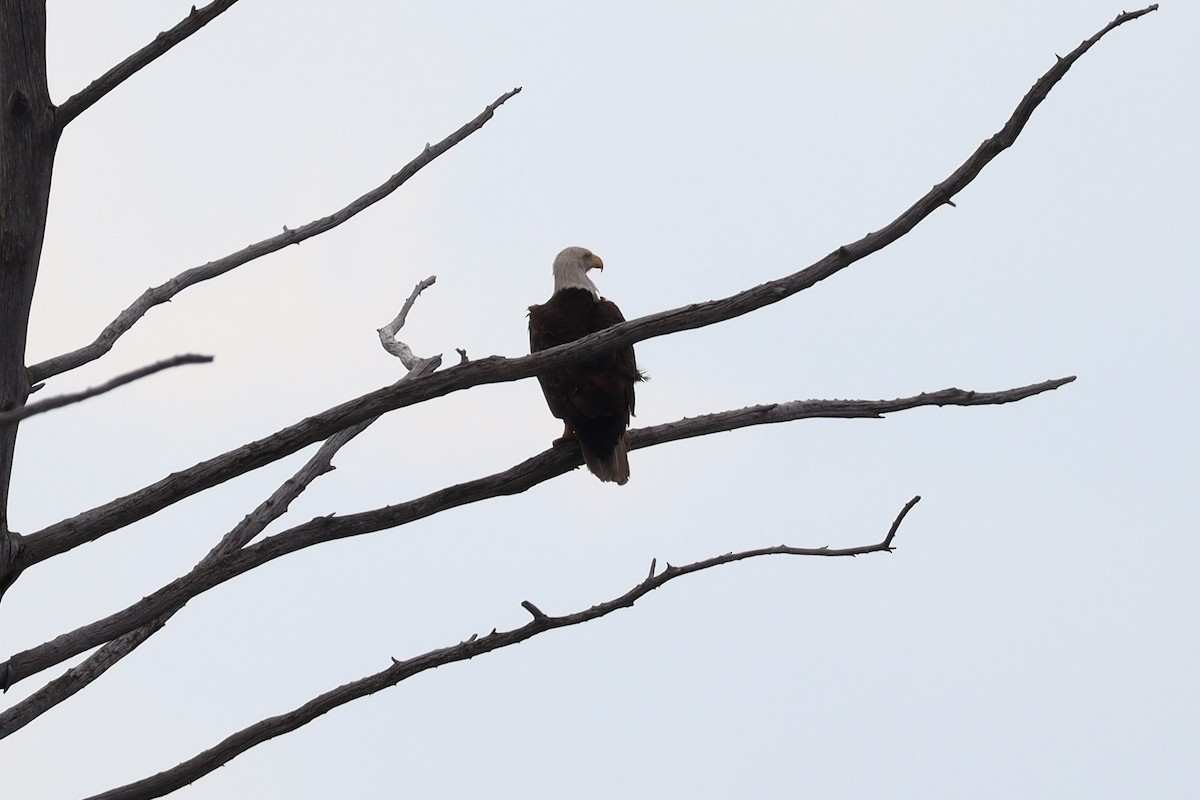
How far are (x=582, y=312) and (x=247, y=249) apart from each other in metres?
1.66

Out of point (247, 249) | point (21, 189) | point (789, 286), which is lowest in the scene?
point (789, 286)

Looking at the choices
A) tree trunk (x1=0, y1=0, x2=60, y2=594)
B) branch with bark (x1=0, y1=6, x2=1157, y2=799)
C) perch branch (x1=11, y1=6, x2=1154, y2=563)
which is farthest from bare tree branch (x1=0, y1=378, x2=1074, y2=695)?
tree trunk (x1=0, y1=0, x2=60, y2=594)

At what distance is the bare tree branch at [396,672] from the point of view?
4523mm

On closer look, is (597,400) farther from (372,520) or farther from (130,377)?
(130,377)

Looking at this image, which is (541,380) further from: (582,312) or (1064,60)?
(1064,60)

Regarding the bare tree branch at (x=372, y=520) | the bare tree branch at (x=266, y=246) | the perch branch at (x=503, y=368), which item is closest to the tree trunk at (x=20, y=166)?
the perch branch at (x=503, y=368)

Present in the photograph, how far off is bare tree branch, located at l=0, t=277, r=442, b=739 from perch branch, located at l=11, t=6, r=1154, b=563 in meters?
0.31

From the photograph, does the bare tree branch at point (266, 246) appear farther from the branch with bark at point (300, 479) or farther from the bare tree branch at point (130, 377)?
the bare tree branch at point (130, 377)

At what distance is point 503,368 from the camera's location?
165 inches

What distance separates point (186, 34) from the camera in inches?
159

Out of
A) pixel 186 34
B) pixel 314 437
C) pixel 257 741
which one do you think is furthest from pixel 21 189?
pixel 257 741

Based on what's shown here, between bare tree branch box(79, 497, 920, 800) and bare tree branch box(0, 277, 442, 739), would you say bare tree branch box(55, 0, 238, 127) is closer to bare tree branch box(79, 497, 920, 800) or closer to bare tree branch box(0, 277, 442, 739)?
bare tree branch box(0, 277, 442, 739)

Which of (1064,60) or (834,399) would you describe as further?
(834,399)

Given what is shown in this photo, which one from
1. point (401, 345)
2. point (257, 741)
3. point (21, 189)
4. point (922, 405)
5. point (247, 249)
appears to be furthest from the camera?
point (401, 345)
